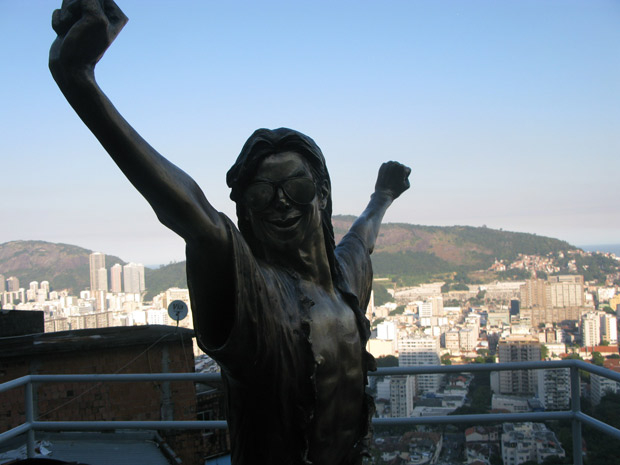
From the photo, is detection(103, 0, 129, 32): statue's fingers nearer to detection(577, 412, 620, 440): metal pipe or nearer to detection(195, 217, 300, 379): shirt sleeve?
detection(195, 217, 300, 379): shirt sleeve

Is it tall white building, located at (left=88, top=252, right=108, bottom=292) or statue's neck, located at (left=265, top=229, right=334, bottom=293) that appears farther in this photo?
tall white building, located at (left=88, top=252, right=108, bottom=292)

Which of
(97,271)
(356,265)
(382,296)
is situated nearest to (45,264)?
(97,271)

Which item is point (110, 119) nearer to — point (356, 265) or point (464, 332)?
point (356, 265)

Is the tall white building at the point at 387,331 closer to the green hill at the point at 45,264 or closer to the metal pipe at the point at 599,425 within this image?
the green hill at the point at 45,264

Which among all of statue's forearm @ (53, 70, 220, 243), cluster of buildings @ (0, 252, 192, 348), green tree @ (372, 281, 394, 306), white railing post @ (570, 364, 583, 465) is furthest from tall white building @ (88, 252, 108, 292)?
statue's forearm @ (53, 70, 220, 243)

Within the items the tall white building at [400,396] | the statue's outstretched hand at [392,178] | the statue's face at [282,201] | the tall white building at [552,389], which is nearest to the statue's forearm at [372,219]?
the statue's outstretched hand at [392,178]

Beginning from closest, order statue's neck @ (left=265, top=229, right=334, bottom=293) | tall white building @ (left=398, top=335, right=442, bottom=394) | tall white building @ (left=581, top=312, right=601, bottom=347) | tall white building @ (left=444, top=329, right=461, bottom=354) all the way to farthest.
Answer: statue's neck @ (left=265, top=229, right=334, bottom=293)
tall white building @ (left=398, top=335, right=442, bottom=394)
tall white building @ (left=581, top=312, right=601, bottom=347)
tall white building @ (left=444, top=329, right=461, bottom=354)
